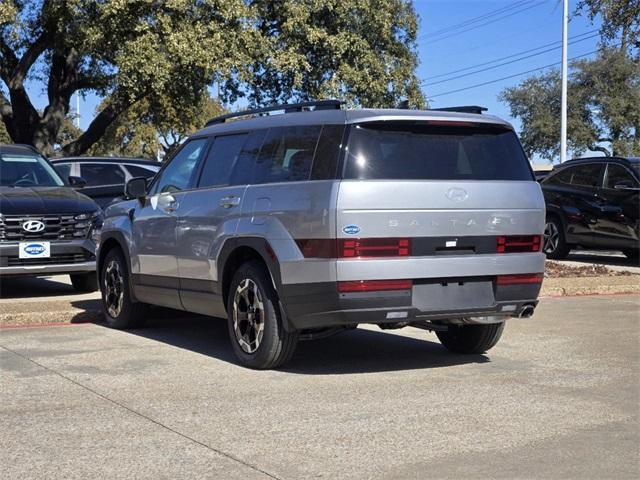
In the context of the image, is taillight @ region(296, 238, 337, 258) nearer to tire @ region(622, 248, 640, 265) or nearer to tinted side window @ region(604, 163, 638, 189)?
tinted side window @ region(604, 163, 638, 189)

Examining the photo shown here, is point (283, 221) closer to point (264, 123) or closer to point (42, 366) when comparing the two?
point (264, 123)

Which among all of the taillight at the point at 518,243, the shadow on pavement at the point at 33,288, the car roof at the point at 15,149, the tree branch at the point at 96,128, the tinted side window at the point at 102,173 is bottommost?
the shadow on pavement at the point at 33,288

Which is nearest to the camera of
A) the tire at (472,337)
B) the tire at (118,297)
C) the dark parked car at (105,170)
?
the tire at (472,337)

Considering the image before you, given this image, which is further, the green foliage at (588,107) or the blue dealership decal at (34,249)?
the green foliage at (588,107)

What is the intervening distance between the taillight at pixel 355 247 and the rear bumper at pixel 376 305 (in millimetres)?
215

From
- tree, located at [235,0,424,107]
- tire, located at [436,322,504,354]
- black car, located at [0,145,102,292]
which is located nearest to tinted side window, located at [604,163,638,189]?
tire, located at [436,322,504,354]

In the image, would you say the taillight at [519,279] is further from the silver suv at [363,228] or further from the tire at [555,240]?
the tire at [555,240]

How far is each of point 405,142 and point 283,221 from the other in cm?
104

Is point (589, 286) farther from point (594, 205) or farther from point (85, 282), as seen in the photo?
point (85, 282)

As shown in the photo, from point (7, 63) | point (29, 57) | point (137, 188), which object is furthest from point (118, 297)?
point (7, 63)

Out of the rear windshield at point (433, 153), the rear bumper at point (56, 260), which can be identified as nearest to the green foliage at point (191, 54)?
the rear bumper at point (56, 260)

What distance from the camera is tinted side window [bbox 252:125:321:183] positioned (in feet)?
21.6

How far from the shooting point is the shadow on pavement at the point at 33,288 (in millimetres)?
A: 11905

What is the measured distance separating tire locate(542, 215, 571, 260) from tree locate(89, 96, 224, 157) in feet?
21.9
